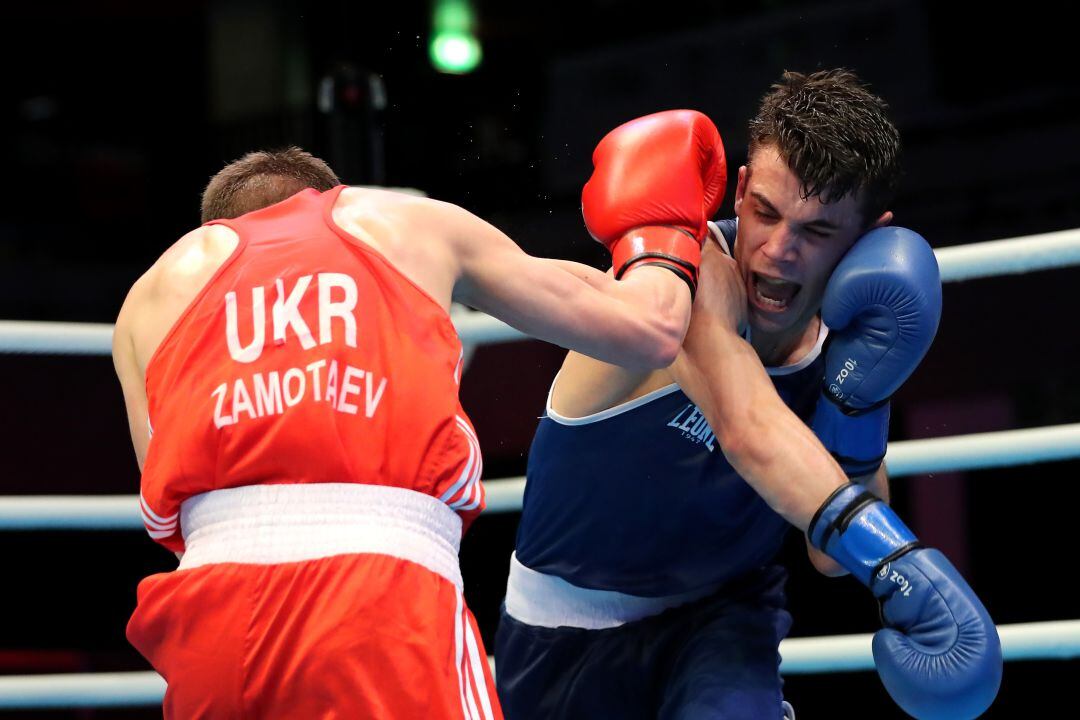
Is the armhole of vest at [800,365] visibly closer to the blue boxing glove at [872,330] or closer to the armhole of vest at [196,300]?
the blue boxing glove at [872,330]

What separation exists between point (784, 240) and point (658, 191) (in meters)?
0.23

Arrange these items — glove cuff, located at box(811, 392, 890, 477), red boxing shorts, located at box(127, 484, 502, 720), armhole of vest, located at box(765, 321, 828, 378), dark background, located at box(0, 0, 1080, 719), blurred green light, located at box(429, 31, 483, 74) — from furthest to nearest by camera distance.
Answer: blurred green light, located at box(429, 31, 483, 74) < dark background, located at box(0, 0, 1080, 719) < armhole of vest, located at box(765, 321, 828, 378) < glove cuff, located at box(811, 392, 890, 477) < red boxing shorts, located at box(127, 484, 502, 720)

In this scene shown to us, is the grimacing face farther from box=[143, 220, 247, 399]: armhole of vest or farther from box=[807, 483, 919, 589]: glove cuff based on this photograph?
box=[143, 220, 247, 399]: armhole of vest

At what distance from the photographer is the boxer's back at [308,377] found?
1.54 meters

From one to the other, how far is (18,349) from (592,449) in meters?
1.06

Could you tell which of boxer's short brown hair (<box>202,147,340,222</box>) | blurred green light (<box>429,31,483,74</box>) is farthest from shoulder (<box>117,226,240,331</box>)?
blurred green light (<box>429,31,483,74</box>)

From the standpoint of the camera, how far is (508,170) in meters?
6.26

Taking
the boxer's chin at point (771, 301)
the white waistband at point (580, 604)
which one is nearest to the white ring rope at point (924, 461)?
the white waistband at point (580, 604)

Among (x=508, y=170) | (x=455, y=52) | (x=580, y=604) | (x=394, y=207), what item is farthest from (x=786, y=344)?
(x=455, y=52)

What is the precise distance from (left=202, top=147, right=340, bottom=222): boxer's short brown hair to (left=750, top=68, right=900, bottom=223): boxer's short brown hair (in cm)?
72

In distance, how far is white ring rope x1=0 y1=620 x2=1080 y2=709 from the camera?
7.20 ft

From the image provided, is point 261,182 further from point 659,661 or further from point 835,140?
Answer: point 659,661

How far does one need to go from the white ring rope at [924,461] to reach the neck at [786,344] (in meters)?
0.29

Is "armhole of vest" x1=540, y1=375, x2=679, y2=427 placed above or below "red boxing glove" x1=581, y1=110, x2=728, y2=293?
below
